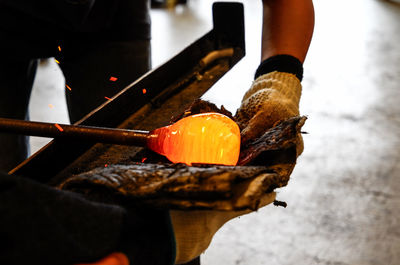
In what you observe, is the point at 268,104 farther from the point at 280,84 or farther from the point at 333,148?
the point at 333,148

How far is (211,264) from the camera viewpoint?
64.8 inches

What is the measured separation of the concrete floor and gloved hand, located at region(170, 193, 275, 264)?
1116 millimetres

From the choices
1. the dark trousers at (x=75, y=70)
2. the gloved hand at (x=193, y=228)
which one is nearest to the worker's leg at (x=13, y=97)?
the dark trousers at (x=75, y=70)

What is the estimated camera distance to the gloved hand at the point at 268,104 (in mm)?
785

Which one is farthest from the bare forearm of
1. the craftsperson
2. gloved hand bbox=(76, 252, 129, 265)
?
gloved hand bbox=(76, 252, 129, 265)

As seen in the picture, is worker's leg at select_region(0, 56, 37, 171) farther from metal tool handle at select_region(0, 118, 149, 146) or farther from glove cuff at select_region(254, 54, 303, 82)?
glove cuff at select_region(254, 54, 303, 82)

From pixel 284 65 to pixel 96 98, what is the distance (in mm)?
582

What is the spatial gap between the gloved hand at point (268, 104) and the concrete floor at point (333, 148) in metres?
0.96

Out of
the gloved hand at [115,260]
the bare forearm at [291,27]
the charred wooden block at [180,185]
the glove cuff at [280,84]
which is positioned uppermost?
the bare forearm at [291,27]

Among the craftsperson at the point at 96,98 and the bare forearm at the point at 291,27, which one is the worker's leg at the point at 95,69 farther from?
the bare forearm at the point at 291,27

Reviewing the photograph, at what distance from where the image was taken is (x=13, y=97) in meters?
1.29

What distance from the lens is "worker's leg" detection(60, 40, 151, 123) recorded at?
122 cm

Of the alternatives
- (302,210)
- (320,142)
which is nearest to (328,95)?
(320,142)

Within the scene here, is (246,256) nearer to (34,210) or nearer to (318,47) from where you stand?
(34,210)
